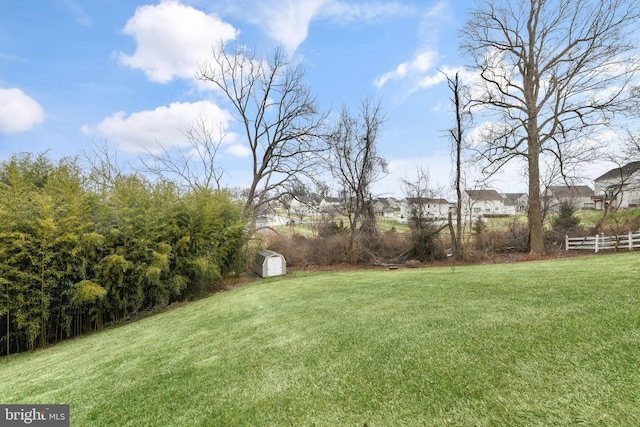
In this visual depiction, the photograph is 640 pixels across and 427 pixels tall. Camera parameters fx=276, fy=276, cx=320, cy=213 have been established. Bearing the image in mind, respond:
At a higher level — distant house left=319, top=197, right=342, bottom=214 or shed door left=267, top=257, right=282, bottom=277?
distant house left=319, top=197, right=342, bottom=214

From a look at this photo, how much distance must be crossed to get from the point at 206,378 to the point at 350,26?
7139 mm

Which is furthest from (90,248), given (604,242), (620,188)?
(620,188)

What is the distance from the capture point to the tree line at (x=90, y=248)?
4.36m

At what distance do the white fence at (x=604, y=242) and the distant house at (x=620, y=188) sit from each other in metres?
1.44

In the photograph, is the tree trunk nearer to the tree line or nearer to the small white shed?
the small white shed

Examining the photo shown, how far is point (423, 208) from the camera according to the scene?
10383 millimetres

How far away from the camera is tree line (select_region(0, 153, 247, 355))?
436 centimetres

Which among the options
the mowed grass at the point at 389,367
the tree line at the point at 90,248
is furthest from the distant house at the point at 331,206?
the mowed grass at the point at 389,367

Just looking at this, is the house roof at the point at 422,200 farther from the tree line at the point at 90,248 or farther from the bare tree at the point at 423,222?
Result: the tree line at the point at 90,248

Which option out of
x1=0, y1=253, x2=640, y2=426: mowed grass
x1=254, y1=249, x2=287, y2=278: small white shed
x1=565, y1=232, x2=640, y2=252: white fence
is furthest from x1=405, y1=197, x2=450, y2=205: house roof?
x1=0, y1=253, x2=640, y2=426: mowed grass

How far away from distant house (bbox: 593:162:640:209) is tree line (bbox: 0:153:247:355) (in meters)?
13.6

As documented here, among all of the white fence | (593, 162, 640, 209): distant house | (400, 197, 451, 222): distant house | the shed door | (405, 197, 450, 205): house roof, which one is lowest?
the shed door

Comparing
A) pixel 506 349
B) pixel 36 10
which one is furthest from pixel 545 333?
pixel 36 10

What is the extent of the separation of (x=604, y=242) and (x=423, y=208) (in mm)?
5955
